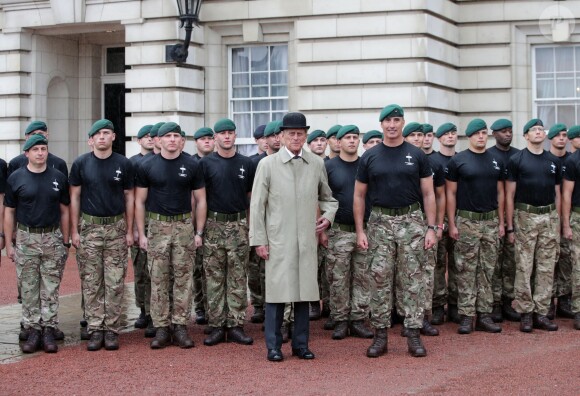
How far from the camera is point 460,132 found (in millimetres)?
18125

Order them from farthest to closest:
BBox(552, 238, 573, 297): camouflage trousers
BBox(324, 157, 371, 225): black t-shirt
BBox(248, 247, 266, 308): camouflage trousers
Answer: BBox(248, 247, 266, 308): camouflage trousers → BBox(552, 238, 573, 297): camouflage trousers → BBox(324, 157, 371, 225): black t-shirt

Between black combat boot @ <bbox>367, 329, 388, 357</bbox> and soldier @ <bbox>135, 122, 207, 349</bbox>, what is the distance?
1858mm

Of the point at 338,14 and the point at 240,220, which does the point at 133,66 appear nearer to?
the point at 338,14

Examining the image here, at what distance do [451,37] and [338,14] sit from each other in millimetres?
2129

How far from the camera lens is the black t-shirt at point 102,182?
33.0 ft

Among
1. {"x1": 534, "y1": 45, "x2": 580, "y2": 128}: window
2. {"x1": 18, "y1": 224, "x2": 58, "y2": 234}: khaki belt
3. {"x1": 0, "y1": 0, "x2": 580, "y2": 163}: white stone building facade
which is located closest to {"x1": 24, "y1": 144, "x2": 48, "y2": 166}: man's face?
{"x1": 18, "y1": 224, "x2": 58, "y2": 234}: khaki belt

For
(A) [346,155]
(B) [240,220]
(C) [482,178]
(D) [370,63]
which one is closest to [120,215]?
(B) [240,220]

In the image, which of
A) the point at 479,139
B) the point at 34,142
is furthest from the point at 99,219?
the point at 479,139

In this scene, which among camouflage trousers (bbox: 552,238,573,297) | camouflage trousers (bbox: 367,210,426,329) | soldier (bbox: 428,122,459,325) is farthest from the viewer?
camouflage trousers (bbox: 552,238,573,297)

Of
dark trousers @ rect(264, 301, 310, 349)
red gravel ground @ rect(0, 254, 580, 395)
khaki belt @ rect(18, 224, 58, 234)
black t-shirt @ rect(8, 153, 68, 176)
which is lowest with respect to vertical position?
red gravel ground @ rect(0, 254, 580, 395)

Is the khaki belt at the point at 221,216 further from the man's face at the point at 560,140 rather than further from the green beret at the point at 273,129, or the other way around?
the man's face at the point at 560,140

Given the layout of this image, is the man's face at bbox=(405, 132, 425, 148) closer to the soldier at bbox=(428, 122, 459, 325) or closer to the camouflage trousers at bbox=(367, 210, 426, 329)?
the soldier at bbox=(428, 122, 459, 325)

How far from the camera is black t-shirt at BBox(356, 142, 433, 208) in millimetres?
9438

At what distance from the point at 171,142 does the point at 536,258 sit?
4050 millimetres
